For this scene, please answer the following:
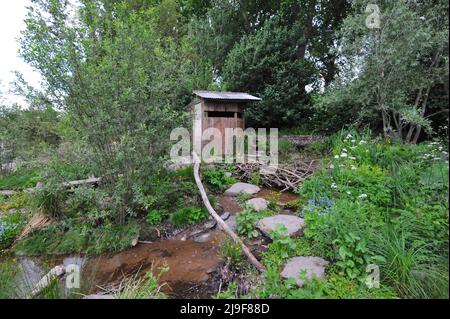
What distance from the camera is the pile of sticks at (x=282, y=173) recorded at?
5699 millimetres

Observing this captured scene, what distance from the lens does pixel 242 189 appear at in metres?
5.46

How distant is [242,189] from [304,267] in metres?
2.92

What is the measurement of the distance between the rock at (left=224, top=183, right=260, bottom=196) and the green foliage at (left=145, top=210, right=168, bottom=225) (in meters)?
1.58

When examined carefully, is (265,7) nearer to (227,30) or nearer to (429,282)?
(227,30)

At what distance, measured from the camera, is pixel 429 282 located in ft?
6.81

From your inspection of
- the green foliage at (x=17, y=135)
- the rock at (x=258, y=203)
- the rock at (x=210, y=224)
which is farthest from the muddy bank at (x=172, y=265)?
the green foliage at (x=17, y=135)

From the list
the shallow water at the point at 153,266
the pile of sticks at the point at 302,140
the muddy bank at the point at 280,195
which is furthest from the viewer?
the pile of sticks at the point at 302,140

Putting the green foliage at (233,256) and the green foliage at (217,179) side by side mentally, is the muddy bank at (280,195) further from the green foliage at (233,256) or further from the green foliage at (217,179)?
the green foliage at (233,256)

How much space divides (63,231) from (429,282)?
5.29 m

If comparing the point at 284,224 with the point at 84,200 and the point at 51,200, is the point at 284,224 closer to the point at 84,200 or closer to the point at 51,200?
the point at 84,200

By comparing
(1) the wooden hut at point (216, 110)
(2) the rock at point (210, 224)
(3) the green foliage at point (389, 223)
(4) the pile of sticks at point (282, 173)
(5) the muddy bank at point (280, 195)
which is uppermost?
(1) the wooden hut at point (216, 110)

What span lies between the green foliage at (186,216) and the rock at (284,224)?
125cm

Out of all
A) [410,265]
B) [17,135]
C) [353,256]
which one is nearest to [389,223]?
[410,265]

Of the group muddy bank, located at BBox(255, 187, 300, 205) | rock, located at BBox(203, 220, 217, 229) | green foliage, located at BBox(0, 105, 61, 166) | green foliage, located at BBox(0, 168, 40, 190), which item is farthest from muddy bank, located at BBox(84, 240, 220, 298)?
green foliage, located at BBox(0, 105, 61, 166)
